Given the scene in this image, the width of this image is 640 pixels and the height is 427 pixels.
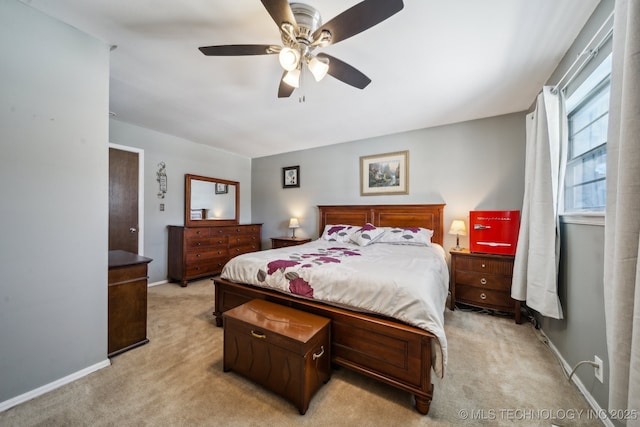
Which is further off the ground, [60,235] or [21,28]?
[21,28]

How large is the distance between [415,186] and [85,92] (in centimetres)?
375

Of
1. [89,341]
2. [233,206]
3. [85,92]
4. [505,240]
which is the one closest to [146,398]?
[89,341]

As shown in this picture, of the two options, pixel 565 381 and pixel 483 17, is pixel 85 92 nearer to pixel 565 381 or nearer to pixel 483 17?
pixel 483 17

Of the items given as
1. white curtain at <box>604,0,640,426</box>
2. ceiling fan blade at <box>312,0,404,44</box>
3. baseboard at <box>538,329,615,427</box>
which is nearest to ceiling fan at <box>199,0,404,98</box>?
ceiling fan blade at <box>312,0,404,44</box>

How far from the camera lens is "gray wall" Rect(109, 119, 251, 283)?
358cm

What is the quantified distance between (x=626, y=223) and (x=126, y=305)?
120 inches

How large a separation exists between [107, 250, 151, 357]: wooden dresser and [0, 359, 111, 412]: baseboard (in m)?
0.15

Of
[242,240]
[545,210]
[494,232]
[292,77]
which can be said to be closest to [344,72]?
[292,77]

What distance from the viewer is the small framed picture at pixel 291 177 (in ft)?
15.9

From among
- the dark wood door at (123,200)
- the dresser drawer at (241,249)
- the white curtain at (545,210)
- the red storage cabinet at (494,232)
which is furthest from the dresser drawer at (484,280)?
the dark wood door at (123,200)

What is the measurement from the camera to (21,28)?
149 cm

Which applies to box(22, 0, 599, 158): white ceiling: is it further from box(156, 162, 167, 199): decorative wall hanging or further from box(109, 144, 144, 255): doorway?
box(156, 162, 167, 199): decorative wall hanging

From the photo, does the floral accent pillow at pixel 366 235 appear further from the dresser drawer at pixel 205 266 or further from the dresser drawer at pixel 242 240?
the dresser drawer at pixel 205 266

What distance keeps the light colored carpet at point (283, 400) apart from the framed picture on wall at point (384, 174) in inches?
93.0
